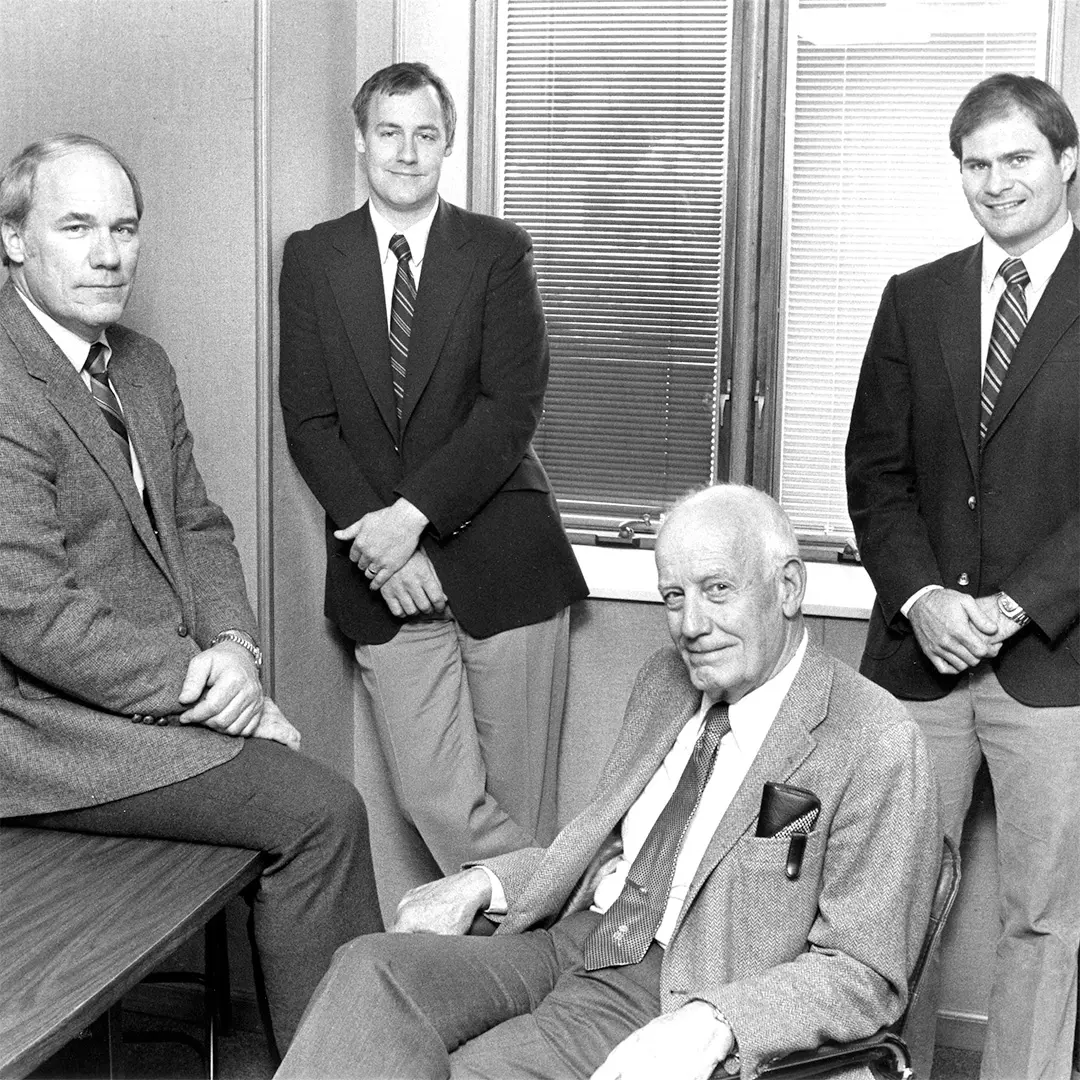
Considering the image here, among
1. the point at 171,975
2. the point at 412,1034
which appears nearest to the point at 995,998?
the point at 412,1034

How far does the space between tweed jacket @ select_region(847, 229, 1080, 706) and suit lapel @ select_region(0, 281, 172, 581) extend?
1.40 m

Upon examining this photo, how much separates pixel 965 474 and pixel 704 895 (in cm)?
111

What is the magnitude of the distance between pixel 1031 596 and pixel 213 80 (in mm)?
1918

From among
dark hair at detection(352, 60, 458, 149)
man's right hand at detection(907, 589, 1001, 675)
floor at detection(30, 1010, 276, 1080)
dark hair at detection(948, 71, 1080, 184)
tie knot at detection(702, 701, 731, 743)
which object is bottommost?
floor at detection(30, 1010, 276, 1080)

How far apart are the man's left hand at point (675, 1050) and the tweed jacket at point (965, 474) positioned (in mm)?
1122

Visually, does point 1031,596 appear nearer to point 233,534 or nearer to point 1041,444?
point 1041,444

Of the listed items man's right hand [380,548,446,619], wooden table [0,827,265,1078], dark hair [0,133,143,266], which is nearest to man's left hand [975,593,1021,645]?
man's right hand [380,548,446,619]

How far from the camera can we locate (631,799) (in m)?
2.32

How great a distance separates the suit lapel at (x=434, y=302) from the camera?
321 centimetres

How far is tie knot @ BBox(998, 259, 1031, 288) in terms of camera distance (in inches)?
112

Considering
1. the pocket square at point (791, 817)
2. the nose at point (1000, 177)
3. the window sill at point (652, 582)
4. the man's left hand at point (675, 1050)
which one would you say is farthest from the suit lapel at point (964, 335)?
the man's left hand at point (675, 1050)

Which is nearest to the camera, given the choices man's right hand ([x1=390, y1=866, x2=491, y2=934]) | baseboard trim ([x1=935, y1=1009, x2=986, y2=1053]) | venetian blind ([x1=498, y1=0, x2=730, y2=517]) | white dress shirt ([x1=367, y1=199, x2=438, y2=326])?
man's right hand ([x1=390, y1=866, x2=491, y2=934])

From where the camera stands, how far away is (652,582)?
3.56 meters

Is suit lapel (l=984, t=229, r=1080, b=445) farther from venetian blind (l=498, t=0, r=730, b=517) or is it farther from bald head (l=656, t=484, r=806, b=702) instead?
venetian blind (l=498, t=0, r=730, b=517)
